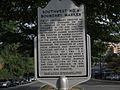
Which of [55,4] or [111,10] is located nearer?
[55,4]

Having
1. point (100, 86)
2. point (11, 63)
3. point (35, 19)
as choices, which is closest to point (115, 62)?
point (11, 63)

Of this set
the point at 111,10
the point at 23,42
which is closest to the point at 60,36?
the point at 111,10

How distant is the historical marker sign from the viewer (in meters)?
5.03

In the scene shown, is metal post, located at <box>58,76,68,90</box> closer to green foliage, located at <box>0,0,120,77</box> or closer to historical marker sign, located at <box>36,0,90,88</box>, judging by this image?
historical marker sign, located at <box>36,0,90,88</box>

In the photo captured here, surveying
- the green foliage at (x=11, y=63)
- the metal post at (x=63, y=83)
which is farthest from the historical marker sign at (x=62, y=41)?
the green foliage at (x=11, y=63)

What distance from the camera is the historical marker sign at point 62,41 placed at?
5027mm

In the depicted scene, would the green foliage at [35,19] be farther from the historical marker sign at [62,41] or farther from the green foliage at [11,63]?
the green foliage at [11,63]

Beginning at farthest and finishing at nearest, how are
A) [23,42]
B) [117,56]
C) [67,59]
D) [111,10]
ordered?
[117,56]
[23,42]
[111,10]
[67,59]

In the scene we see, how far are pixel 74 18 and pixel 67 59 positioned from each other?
19.7 inches

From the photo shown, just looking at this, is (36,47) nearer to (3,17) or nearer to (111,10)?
(111,10)

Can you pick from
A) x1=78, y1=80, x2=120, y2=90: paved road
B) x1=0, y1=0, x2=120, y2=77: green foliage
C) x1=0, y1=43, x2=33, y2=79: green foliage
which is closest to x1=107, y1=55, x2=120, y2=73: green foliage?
x1=78, y1=80, x2=120, y2=90: paved road

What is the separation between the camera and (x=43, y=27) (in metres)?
5.16

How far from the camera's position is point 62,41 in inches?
198

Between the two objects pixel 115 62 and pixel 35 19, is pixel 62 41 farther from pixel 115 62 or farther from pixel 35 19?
pixel 115 62
